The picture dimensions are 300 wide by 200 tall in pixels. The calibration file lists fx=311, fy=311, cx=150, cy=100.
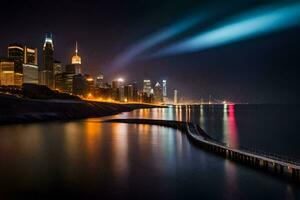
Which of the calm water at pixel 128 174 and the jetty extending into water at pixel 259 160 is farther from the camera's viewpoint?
the jetty extending into water at pixel 259 160

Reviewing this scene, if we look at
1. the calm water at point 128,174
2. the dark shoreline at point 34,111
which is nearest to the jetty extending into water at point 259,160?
the calm water at point 128,174

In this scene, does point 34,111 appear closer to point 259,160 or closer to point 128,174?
point 128,174

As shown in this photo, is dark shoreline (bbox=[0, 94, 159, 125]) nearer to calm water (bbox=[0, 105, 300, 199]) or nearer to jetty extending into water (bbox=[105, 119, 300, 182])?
calm water (bbox=[0, 105, 300, 199])

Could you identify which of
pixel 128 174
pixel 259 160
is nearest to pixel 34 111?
pixel 128 174

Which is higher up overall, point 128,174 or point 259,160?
point 259,160

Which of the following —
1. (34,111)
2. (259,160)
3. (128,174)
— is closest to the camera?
(128,174)

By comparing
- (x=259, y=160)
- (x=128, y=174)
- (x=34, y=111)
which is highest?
(x=34, y=111)

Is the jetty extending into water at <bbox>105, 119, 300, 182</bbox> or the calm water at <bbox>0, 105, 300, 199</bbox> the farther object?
the jetty extending into water at <bbox>105, 119, 300, 182</bbox>

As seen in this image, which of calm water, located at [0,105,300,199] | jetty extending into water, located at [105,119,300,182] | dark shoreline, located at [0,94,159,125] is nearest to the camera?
calm water, located at [0,105,300,199]

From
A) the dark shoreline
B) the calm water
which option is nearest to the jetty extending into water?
the calm water

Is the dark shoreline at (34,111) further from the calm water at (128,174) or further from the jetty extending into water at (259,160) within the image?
the jetty extending into water at (259,160)

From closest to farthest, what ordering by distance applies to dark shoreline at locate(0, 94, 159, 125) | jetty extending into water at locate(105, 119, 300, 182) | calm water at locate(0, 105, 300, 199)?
calm water at locate(0, 105, 300, 199) → jetty extending into water at locate(105, 119, 300, 182) → dark shoreline at locate(0, 94, 159, 125)

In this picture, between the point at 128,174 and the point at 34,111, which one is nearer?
the point at 128,174

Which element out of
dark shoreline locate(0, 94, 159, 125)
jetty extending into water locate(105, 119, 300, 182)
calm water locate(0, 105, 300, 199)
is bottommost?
calm water locate(0, 105, 300, 199)
